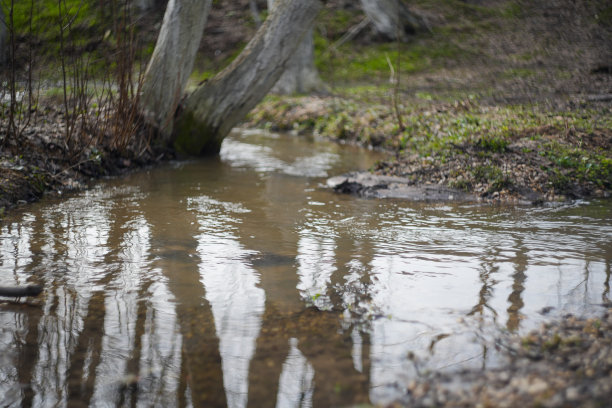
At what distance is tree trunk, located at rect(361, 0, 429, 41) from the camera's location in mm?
25328

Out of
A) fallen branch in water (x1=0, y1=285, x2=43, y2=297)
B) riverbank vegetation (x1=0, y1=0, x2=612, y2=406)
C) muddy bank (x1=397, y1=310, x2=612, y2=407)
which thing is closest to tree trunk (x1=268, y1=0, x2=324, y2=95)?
riverbank vegetation (x1=0, y1=0, x2=612, y2=406)

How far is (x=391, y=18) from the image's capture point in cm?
2584

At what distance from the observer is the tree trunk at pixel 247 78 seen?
363 inches

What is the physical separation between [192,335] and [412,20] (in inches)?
1034

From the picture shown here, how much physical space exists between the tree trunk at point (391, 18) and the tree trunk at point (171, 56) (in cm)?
1730

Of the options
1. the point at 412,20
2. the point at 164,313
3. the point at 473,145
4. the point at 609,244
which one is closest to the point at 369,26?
the point at 412,20

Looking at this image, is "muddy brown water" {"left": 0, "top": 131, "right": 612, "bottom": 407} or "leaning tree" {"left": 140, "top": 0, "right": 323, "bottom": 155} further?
"leaning tree" {"left": 140, "top": 0, "right": 323, "bottom": 155}

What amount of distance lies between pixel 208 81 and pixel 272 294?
6.78m

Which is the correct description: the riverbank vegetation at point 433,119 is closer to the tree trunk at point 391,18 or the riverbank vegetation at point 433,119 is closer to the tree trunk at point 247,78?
the tree trunk at point 247,78

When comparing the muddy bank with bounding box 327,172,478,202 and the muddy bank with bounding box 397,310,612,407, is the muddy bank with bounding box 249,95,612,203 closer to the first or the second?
the muddy bank with bounding box 327,172,478,202

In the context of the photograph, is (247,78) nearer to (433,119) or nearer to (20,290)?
(433,119)

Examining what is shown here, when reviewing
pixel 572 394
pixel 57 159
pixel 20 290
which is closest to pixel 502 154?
pixel 572 394

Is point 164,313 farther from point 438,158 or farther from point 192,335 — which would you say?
point 438,158

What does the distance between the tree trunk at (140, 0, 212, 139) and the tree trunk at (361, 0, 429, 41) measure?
17.3m
